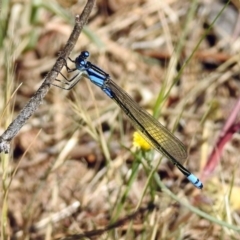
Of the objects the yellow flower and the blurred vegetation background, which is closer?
the yellow flower

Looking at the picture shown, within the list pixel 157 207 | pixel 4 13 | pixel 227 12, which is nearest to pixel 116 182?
pixel 157 207

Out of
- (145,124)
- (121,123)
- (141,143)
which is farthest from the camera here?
(121,123)

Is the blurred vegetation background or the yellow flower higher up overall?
the blurred vegetation background

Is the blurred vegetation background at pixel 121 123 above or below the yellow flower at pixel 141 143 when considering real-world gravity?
Result: above

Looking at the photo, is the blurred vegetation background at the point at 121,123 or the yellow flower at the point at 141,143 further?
the blurred vegetation background at the point at 121,123

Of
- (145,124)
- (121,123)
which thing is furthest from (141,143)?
(121,123)

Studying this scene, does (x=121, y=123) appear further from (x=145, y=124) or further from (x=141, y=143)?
(x=141, y=143)

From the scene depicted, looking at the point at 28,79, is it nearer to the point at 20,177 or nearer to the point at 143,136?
the point at 20,177

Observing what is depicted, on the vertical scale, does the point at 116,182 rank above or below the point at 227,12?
below
